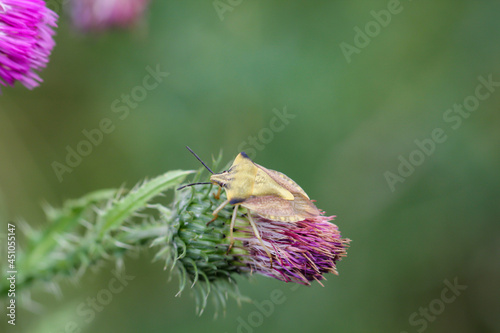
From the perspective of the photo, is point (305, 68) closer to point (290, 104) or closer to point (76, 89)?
point (290, 104)

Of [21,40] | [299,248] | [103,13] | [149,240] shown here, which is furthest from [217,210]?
[103,13]

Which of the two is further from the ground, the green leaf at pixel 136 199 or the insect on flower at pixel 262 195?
the insect on flower at pixel 262 195

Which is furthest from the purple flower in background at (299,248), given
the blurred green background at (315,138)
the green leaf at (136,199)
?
the blurred green background at (315,138)

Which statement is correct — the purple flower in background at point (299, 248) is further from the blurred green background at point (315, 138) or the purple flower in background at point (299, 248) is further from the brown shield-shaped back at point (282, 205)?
the blurred green background at point (315, 138)

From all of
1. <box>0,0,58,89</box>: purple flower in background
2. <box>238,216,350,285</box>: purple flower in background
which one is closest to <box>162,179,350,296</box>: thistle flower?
<box>238,216,350,285</box>: purple flower in background

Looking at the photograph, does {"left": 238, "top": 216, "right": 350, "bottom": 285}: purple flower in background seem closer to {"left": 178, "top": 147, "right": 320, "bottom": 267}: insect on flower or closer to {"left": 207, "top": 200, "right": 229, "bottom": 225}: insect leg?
{"left": 178, "top": 147, "right": 320, "bottom": 267}: insect on flower

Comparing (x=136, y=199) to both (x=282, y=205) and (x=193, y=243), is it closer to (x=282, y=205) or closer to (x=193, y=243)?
(x=193, y=243)
